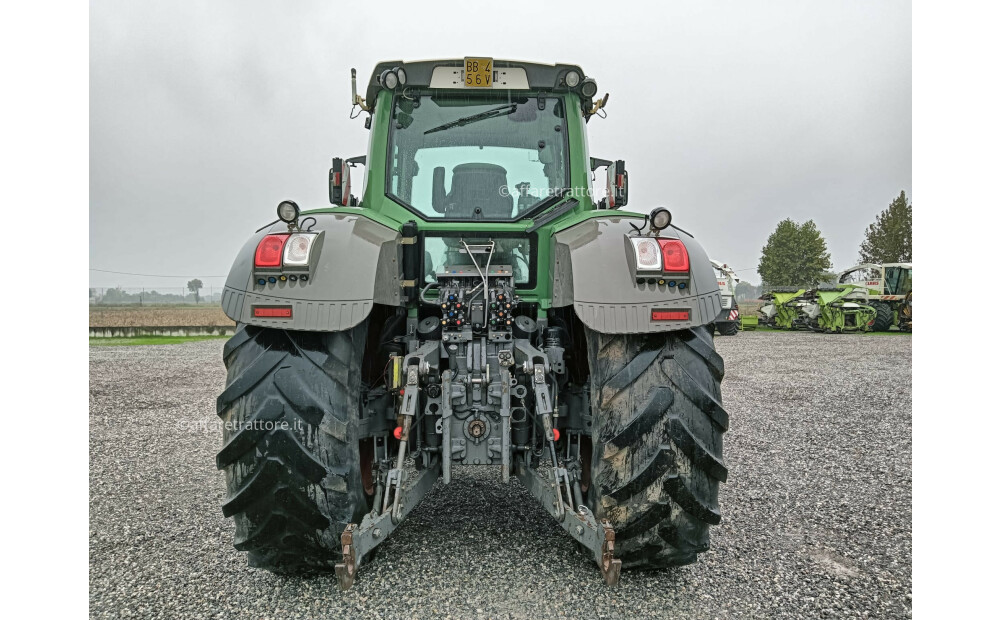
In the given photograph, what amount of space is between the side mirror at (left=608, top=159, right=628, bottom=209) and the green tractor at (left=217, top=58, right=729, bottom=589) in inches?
35.5

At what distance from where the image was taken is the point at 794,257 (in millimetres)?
42156

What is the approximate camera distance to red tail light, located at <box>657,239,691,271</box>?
7.48 feet

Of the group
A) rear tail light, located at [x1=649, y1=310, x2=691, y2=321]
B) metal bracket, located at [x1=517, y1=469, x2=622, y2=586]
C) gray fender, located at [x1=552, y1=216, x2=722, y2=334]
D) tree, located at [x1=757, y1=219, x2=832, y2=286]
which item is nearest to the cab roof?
gray fender, located at [x1=552, y1=216, x2=722, y2=334]

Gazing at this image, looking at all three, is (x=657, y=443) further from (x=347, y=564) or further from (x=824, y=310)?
(x=824, y=310)

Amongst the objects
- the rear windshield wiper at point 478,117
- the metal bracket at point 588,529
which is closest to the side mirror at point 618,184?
the rear windshield wiper at point 478,117

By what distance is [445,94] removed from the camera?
10.6 feet

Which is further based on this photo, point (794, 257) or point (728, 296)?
point (794, 257)

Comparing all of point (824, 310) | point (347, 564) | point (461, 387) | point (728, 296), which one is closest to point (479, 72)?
point (461, 387)

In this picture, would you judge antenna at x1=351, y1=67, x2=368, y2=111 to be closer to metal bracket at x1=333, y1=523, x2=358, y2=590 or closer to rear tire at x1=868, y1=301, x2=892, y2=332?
metal bracket at x1=333, y1=523, x2=358, y2=590

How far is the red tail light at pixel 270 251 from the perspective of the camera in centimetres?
225

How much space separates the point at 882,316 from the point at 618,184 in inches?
824

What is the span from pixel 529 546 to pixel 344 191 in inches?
89.1

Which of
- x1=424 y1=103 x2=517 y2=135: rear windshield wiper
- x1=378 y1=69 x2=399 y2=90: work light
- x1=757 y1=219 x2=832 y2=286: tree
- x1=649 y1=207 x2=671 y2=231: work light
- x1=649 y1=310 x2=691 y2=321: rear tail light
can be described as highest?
x1=757 y1=219 x2=832 y2=286: tree

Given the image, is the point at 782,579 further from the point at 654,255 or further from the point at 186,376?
the point at 186,376
